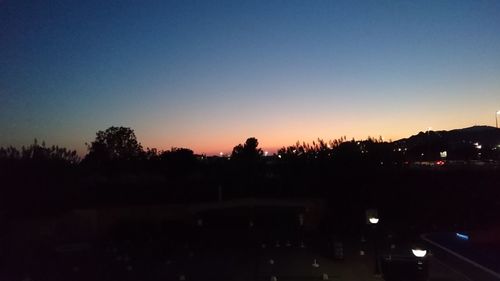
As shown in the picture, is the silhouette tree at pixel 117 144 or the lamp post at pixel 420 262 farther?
the silhouette tree at pixel 117 144

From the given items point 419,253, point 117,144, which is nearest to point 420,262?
point 419,253

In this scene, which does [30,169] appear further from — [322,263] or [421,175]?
[421,175]

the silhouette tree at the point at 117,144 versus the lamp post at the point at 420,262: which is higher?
the silhouette tree at the point at 117,144

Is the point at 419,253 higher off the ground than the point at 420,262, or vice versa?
the point at 419,253

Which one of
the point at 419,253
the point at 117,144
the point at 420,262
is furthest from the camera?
the point at 117,144

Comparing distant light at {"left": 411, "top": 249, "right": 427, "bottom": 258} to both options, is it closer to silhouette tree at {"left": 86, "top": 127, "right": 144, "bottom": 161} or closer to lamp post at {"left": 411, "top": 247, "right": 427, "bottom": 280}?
lamp post at {"left": 411, "top": 247, "right": 427, "bottom": 280}

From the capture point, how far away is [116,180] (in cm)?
2809

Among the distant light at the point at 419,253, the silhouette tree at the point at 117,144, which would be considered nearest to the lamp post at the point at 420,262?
the distant light at the point at 419,253

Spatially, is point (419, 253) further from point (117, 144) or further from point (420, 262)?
point (117, 144)

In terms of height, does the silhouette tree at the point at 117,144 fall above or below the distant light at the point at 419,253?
above

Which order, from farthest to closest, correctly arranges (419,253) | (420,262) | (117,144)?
(117,144)
(420,262)
(419,253)

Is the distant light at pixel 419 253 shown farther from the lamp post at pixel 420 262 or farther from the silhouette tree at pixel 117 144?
the silhouette tree at pixel 117 144

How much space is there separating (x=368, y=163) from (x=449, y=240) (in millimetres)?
10797

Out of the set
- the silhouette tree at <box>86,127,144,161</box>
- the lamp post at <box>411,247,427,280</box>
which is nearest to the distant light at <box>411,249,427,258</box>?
the lamp post at <box>411,247,427,280</box>
